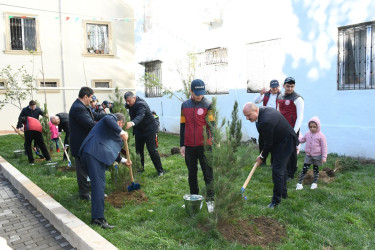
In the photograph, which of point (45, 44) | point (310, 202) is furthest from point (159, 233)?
point (45, 44)

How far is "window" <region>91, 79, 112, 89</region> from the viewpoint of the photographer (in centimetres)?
1797

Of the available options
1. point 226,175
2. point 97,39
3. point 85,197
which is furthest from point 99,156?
point 97,39

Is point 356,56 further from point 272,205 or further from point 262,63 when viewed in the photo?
point 272,205

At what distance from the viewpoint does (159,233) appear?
4.07m

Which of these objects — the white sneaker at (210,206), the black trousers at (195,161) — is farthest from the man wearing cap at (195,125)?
the white sneaker at (210,206)

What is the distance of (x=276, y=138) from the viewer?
15.6 ft

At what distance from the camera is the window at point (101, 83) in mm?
17969

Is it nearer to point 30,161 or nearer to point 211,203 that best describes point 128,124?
point 211,203

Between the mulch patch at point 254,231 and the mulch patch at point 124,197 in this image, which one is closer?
the mulch patch at point 254,231

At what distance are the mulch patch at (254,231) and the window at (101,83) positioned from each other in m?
15.4

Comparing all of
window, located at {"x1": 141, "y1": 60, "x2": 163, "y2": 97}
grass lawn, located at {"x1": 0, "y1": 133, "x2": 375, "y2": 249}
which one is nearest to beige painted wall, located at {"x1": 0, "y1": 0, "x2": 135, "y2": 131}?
window, located at {"x1": 141, "y1": 60, "x2": 163, "y2": 97}

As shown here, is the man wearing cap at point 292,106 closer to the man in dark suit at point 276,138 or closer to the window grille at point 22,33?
the man in dark suit at point 276,138

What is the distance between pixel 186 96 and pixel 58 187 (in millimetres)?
7399

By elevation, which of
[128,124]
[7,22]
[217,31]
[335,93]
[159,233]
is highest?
[7,22]
